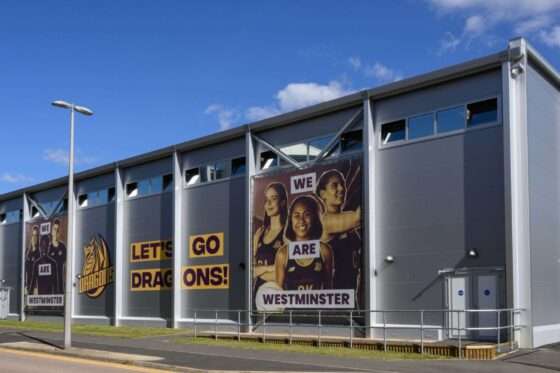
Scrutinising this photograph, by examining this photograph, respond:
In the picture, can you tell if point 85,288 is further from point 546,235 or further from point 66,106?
point 546,235

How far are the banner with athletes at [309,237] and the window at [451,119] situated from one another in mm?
3262

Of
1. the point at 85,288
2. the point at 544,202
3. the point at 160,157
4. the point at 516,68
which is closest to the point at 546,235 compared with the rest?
the point at 544,202

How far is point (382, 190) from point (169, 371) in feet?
35.1

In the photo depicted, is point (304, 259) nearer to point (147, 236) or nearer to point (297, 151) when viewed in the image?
point (297, 151)

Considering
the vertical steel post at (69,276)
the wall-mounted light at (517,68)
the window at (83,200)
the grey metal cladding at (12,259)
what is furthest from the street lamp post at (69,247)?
the grey metal cladding at (12,259)

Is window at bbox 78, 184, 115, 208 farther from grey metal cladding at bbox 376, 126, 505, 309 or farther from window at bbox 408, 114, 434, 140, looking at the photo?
window at bbox 408, 114, 434, 140

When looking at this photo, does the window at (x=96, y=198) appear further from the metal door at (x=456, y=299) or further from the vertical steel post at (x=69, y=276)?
the metal door at (x=456, y=299)

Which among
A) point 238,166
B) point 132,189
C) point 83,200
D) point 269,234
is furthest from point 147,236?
point 269,234

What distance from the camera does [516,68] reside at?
21.3 m

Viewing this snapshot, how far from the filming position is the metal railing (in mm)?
20547

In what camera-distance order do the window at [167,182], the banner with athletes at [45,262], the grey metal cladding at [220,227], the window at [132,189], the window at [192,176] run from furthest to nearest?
1. the banner with athletes at [45,262]
2. the window at [132,189]
3. the window at [167,182]
4. the window at [192,176]
5. the grey metal cladding at [220,227]

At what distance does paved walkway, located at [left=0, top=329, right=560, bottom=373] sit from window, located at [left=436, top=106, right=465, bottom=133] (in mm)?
7090

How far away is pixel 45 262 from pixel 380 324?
24.8 m

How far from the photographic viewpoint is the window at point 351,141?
25562 mm
